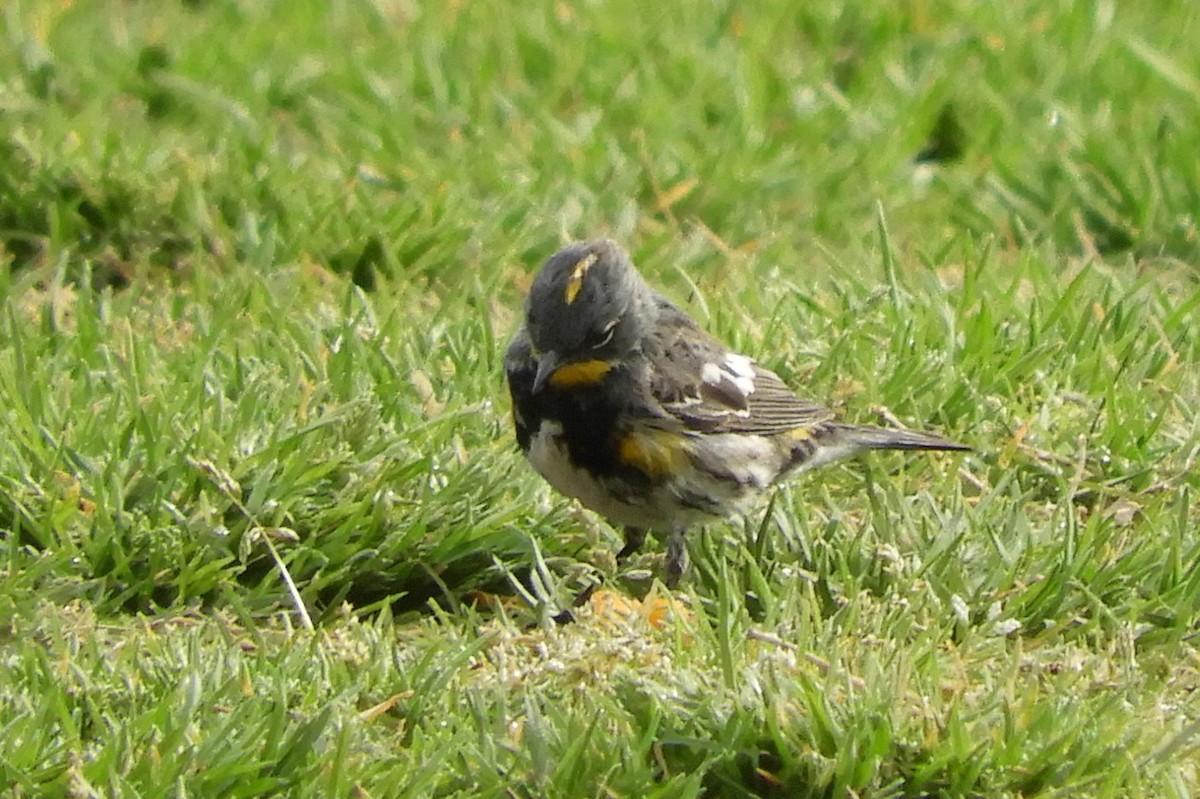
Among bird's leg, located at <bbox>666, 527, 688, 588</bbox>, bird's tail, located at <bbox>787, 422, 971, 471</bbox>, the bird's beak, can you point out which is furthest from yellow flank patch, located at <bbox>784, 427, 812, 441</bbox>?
the bird's beak

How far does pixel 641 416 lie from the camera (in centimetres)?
508

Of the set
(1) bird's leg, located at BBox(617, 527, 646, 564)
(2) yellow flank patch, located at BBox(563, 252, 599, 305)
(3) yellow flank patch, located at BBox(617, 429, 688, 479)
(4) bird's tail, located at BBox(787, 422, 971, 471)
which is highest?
(2) yellow flank patch, located at BBox(563, 252, 599, 305)

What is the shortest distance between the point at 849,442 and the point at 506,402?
96 centimetres

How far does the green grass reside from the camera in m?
4.05

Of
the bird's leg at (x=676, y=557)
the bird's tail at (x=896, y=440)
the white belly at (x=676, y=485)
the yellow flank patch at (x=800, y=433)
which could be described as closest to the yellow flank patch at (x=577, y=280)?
the white belly at (x=676, y=485)

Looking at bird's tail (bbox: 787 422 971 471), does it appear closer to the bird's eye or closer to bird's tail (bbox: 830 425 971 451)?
bird's tail (bbox: 830 425 971 451)

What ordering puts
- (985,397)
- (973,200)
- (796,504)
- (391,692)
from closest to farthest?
(391,692)
(796,504)
(985,397)
(973,200)

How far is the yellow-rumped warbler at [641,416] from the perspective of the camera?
16.1ft

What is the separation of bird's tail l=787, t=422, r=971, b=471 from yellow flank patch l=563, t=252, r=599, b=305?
2.49 feet

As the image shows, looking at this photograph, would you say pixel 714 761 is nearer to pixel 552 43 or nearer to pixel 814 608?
pixel 814 608

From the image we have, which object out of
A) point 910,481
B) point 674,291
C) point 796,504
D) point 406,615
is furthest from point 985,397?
point 406,615

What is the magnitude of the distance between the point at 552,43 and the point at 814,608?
4076mm

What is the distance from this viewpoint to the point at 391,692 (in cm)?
425

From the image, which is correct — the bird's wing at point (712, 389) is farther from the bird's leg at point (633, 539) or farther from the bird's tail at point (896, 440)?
the bird's leg at point (633, 539)
